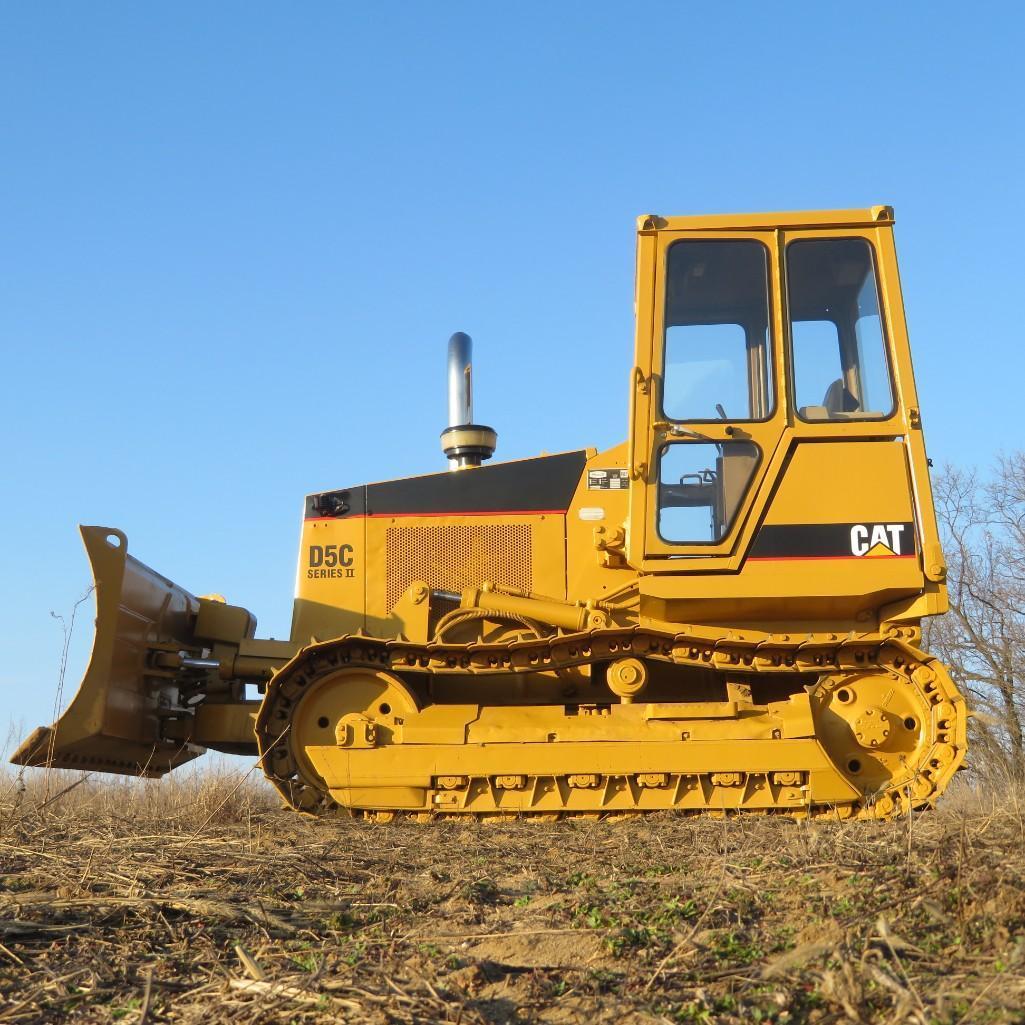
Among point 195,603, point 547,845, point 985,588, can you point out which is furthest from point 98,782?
point 985,588

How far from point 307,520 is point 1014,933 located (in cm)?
617

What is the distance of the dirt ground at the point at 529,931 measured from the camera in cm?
293

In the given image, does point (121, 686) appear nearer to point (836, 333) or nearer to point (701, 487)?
point (701, 487)

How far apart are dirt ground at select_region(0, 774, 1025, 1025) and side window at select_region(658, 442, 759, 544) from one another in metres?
2.32

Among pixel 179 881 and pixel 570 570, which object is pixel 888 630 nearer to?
pixel 570 570

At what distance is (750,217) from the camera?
25.0 ft

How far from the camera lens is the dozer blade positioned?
7512mm

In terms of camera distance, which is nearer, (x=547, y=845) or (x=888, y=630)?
(x=547, y=845)

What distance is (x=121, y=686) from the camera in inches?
312

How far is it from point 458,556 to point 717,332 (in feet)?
7.92

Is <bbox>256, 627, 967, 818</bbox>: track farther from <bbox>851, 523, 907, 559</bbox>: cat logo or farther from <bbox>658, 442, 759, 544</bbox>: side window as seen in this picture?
<bbox>658, 442, 759, 544</bbox>: side window

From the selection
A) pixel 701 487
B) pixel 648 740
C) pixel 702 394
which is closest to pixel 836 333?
pixel 702 394

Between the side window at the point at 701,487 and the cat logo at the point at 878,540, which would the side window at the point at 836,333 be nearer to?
the side window at the point at 701,487

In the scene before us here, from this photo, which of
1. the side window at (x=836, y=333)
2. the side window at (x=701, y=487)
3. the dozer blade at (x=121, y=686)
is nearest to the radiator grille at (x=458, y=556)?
the side window at (x=701, y=487)
